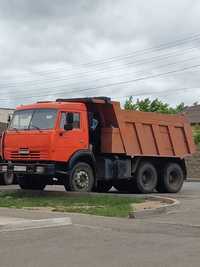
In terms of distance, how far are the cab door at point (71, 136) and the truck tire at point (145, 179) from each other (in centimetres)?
291

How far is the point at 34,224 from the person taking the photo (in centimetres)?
1241

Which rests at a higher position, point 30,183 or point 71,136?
A: point 71,136

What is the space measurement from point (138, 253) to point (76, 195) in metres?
8.89

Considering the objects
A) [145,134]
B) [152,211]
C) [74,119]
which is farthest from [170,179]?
[152,211]

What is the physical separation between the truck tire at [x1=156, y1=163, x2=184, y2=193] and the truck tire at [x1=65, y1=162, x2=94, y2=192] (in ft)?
12.8

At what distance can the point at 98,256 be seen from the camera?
9273 millimetres

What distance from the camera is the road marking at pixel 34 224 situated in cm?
1201

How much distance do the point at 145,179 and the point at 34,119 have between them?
16.8 ft

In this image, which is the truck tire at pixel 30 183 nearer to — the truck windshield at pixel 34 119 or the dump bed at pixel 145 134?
the truck windshield at pixel 34 119

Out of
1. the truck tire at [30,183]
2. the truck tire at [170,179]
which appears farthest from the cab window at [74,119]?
the truck tire at [170,179]

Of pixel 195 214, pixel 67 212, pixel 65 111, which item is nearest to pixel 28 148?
pixel 65 111

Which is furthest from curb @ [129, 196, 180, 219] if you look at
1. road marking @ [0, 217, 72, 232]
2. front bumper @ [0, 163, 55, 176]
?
front bumper @ [0, 163, 55, 176]

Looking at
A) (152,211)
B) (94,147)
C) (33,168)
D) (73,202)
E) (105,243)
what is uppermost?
(94,147)

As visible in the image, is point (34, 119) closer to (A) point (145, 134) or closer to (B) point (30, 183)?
(B) point (30, 183)
